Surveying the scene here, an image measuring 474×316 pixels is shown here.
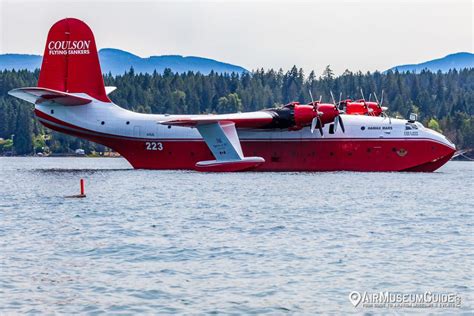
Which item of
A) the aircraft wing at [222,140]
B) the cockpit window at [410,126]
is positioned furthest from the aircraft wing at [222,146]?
the cockpit window at [410,126]

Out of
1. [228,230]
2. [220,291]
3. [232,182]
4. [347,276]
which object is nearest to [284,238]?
[228,230]

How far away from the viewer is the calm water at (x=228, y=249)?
2061cm

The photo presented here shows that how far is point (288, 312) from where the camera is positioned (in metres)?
19.2

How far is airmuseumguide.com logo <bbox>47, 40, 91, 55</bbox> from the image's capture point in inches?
2761

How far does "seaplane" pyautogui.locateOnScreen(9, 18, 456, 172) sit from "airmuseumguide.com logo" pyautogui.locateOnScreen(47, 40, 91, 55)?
8cm

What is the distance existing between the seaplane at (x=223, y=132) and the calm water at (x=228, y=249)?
15.4 metres

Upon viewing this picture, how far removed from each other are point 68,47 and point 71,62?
1.27 metres

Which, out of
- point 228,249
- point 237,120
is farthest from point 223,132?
point 228,249

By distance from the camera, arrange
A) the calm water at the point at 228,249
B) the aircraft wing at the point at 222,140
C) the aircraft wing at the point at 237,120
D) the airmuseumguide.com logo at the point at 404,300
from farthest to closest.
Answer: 1. the aircraft wing at the point at 237,120
2. the aircraft wing at the point at 222,140
3. the calm water at the point at 228,249
4. the airmuseumguide.com logo at the point at 404,300

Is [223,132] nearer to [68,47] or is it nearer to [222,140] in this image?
[222,140]

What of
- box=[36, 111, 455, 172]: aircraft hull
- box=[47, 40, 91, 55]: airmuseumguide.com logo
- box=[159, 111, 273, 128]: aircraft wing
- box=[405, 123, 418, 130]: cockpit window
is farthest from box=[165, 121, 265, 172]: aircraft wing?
box=[47, 40, 91, 55]: airmuseumguide.com logo

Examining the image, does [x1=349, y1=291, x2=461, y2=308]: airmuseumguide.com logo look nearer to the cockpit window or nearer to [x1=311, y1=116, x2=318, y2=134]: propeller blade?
[x1=311, y1=116, x2=318, y2=134]: propeller blade

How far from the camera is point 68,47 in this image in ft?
230

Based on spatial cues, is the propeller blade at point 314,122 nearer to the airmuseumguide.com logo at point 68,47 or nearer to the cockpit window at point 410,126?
the cockpit window at point 410,126
